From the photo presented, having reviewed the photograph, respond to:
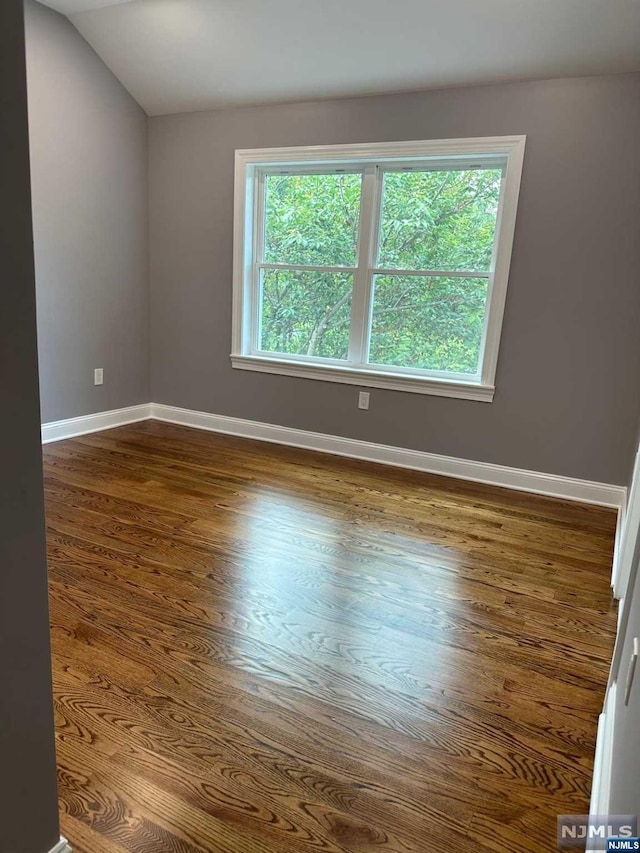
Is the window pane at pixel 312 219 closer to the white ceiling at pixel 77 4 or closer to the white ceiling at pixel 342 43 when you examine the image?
the white ceiling at pixel 342 43

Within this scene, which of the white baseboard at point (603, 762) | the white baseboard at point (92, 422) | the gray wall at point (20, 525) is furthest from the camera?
the white baseboard at point (92, 422)

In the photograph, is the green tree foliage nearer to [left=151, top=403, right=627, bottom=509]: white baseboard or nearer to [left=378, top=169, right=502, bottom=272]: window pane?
[left=378, top=169, right=502, bottom=272]: window pane

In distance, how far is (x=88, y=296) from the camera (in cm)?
406

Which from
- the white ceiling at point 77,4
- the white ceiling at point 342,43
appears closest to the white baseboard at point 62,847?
the white ceiling at point 342,43

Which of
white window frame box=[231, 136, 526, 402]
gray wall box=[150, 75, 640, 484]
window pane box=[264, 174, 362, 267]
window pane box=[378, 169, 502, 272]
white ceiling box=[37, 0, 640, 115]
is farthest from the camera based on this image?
window pane box=[264, 174, 362, 267]

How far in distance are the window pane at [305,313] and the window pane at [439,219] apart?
1.44 ft

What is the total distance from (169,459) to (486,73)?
3048 millimetres

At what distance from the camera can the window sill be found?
3.57m

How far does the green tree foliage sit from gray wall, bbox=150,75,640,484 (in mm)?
256

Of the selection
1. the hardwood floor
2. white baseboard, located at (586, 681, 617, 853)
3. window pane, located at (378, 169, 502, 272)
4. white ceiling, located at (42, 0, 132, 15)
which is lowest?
the hardwood floor

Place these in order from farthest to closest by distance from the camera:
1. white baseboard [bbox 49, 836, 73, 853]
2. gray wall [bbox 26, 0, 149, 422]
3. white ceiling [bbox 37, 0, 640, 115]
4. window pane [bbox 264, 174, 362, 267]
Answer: window pane [bbox 264, 174, 362, 267] → gray wall [bbox 26, 0, 149, 422] → white ceiling [bbox 37, 0, 640, 115] → white baseboard [bbox 49, 836, 73, 853]

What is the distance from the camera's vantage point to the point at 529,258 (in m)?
3.29

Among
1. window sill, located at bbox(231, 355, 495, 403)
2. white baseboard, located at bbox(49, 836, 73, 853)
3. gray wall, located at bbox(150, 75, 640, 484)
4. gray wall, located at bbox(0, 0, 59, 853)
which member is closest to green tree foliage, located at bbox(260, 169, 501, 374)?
window sill, located at bbox(231, 355, 495, 403)

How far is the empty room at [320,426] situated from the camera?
126 centimetres
